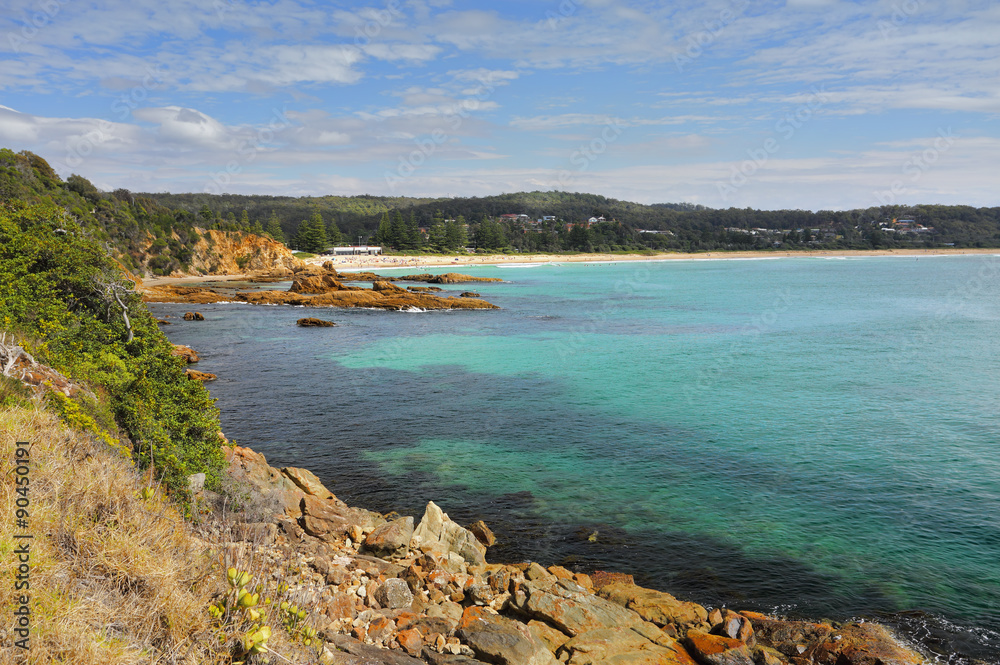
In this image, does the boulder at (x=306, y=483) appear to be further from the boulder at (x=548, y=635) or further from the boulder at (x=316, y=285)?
Result: the boulder at (x=316, y=285)

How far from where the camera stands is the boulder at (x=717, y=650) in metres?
9.23

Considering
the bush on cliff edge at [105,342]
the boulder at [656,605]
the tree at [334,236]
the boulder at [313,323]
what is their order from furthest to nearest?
1. the tree at [334,236]
2. the boulder at [313,323]
3. the bush on cliff edge at [105,342]
4. the boulder at [656,605]

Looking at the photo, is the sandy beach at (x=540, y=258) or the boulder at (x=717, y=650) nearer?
the boulder at (x=717, y=650)

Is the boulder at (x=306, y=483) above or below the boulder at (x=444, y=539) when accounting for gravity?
above

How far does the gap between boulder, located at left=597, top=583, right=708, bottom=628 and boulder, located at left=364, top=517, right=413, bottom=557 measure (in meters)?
3.85

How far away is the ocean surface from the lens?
12.7m

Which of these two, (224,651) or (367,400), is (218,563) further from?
(367,400)

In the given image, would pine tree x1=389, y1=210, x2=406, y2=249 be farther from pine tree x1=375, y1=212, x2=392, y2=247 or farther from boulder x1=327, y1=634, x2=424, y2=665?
boulder x1=327, y1=634, x2=424, y2=665

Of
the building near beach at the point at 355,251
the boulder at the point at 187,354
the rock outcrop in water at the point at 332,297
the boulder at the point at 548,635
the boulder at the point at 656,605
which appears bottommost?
the boulder at the point at 656,605

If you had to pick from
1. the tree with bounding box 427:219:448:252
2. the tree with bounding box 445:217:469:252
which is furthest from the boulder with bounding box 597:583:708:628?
the tree with bounding box 427:219:448:252

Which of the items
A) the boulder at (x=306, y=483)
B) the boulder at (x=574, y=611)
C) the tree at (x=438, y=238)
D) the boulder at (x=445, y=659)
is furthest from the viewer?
the tree at (x=438, y=238)

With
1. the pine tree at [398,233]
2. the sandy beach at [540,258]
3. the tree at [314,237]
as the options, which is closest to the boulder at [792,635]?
the sandy beach at [540,258]

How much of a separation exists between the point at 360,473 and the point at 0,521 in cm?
1247

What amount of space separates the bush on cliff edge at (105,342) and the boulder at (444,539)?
14.3ft
